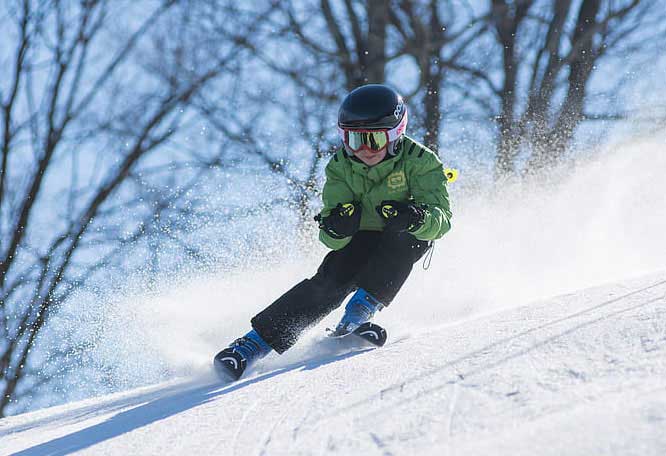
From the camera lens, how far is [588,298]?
105 inches

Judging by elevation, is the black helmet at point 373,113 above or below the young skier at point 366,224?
above

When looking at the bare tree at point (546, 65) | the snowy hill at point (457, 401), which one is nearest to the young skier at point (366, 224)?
the snowy hill at point (457, 401)

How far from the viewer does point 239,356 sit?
2.95 metres

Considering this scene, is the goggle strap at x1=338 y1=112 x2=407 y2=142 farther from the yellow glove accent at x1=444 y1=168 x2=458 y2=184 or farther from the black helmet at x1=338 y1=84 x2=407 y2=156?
the yellow glove accent at x1=444 y1=168 x2=458 y2=184

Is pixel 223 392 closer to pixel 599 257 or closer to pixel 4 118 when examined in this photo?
pixel 599 257

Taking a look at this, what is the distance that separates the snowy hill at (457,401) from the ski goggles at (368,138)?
0.94m

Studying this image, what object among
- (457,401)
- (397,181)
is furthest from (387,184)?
(457,401)

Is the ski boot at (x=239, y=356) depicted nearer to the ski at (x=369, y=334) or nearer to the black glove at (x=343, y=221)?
the ski at (x=369, y=334)

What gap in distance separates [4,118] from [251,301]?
19.7ft

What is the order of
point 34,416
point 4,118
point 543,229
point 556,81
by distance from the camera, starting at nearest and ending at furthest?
point 34,416, point 543,229, point 4,118, point 556,81

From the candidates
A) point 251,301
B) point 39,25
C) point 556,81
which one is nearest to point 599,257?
point 251,301

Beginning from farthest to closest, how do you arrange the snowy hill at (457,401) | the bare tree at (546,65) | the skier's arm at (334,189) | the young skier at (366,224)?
1. the bare tree at (546,65)
2. the skier's arm at (334,189)
3. the young skier at (366,224)
4. the snowy hill at (457,401)

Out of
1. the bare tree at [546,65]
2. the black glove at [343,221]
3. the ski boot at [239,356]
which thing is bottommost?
the ski boot at [239,356]

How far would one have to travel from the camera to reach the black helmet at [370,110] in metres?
3.13
